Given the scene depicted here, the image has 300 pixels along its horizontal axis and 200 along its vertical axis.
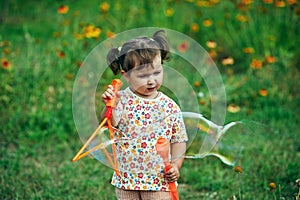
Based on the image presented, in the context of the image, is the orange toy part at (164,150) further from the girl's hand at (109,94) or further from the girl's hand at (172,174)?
the girl's hand at (109,94)

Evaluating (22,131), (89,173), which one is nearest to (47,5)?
(22,131)

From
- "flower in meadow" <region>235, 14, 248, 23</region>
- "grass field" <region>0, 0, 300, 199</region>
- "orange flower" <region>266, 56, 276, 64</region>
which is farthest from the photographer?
"flower in meadow" <region>235, 14, 248, 23</region>

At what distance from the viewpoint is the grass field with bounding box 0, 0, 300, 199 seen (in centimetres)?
336

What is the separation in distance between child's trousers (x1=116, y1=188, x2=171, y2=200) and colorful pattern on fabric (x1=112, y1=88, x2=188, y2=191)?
1.3 inches

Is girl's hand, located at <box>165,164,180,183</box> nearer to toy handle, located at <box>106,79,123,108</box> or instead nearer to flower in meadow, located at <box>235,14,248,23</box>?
toy handle, located at <box>106,79,123,108</box>

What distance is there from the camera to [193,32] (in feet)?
17.8

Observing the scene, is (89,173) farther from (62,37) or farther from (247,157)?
(62,37)

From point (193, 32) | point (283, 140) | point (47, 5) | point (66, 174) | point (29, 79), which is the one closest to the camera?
point (66, 174)

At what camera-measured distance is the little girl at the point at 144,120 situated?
2380 millimetres

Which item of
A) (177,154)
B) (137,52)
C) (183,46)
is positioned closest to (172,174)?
(177,154)

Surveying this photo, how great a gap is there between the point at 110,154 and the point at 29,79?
211 centimetres

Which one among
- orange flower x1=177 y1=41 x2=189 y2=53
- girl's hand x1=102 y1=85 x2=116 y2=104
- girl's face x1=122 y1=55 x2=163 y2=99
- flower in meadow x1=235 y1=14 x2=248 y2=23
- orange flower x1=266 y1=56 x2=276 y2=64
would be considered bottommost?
girl's hand x1=102 y1=85 x2=116 y2=104

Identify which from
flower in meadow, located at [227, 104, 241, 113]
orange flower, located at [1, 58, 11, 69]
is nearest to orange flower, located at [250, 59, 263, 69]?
flower in meadow, located at [227, 104, 241, 113]

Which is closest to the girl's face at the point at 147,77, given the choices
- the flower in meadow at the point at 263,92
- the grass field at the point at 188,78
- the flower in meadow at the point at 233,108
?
the grass field at the point at 188,78
